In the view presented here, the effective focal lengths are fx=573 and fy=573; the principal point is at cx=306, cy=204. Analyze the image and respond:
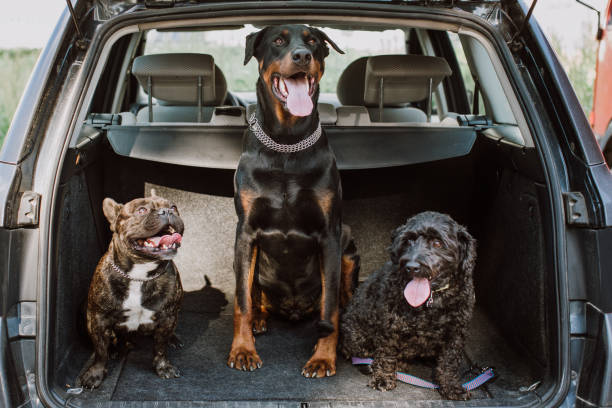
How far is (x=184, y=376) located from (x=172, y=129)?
1327 mm

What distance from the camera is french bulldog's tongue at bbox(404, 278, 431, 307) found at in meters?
2.30

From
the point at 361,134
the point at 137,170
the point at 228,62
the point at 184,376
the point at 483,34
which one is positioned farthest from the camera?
the point at 228,62

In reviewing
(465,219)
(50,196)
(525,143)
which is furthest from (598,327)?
(50,196)

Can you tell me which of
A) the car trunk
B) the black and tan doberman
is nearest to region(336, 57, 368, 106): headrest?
the car trunk

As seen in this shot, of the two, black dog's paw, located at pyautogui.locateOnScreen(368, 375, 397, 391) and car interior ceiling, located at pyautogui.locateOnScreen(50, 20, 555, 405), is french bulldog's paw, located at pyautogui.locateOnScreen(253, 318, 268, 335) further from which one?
black dog's paw, located at pyautogui.locateOnScreen(368, 375, 397, 391)

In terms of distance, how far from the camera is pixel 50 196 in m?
2.08

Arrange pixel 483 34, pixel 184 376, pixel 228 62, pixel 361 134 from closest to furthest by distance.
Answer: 1. pixel 483 34
2. pixel 184 376
3. pixel 361 134
4. pixel 228 62

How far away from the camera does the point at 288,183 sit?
2672 millimetres

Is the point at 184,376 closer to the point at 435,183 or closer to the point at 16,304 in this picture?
the point at 16,304

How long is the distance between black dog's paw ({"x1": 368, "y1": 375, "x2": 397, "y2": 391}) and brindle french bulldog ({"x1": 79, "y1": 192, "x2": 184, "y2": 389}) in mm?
875

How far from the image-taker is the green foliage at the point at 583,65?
1020cm

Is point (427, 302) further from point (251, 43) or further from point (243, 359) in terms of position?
point (251, 43)

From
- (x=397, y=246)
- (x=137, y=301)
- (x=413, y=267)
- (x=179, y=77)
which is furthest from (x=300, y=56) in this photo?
(x=137, y=301)

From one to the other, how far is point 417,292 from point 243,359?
0.90m
